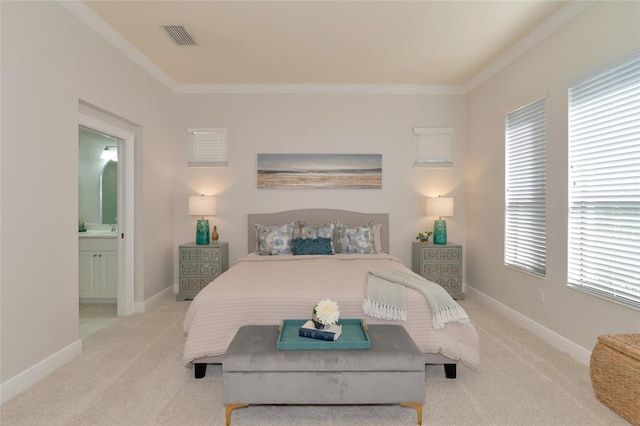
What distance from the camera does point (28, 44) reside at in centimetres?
268

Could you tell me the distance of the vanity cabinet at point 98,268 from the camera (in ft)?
15.2

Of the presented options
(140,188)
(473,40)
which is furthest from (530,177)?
(140,188)

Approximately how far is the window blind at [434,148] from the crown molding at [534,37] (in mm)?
821

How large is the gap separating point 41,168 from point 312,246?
2810mm

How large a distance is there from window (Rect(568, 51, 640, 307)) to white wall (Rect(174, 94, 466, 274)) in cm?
234

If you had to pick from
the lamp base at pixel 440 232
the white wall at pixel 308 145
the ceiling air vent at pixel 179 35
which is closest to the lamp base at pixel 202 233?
the white wall at pixel 308 145

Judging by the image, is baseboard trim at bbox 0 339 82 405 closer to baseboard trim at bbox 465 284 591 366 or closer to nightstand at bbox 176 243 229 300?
nightstand at bbox 176 243 229 300

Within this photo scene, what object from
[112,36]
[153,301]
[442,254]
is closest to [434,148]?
[442,254]

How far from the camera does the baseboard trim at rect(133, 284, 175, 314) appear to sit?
443 cm

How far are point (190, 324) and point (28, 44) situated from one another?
2.43 m

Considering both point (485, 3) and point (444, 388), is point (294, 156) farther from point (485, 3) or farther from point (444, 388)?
point (444, 388)

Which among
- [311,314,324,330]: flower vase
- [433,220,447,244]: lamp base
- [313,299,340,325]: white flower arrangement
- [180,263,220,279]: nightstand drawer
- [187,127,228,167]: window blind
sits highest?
[187,127,228,167]: window blind

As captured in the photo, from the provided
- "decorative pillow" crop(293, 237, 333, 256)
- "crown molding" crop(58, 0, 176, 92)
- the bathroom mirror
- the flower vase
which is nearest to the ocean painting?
"decorative pillow" crop(293, 237, 333, 256)

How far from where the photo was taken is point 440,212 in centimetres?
508
